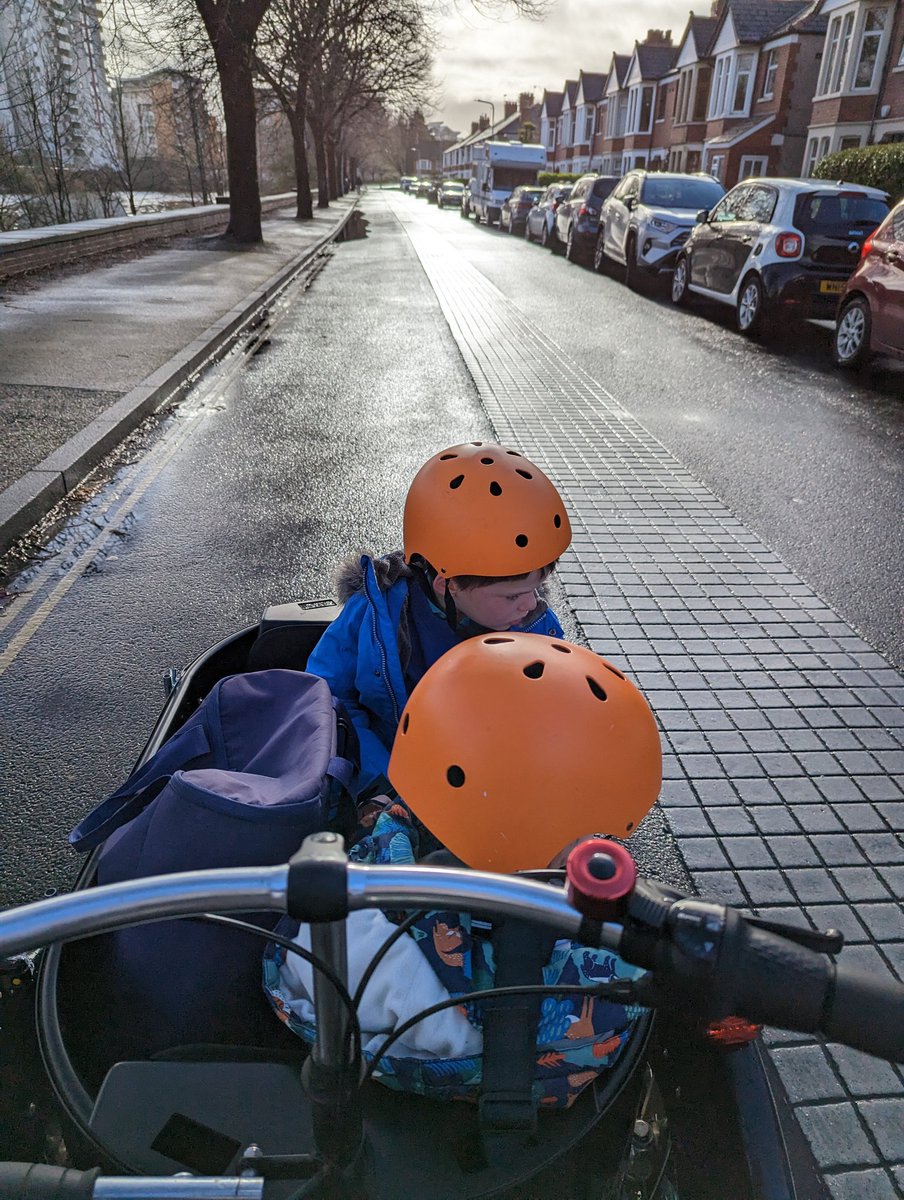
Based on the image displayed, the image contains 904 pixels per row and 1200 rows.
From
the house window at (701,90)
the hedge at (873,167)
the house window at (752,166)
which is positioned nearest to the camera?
the hedge at (873,167)

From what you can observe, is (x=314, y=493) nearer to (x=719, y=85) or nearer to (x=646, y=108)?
(x=719, y=85)

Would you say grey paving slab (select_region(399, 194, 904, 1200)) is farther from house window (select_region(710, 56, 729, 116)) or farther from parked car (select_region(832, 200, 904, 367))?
house window (select_region(710, 56, 729, 116))

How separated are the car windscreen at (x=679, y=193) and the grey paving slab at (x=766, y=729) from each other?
1257 centimetres

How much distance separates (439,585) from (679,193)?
17.6m

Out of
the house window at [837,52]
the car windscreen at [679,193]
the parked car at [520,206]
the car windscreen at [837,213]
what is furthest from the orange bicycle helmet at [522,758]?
the house window at [837,52]

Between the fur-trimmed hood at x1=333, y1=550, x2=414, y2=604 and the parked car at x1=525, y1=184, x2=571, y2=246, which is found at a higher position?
the fur-trimmed hood at x1=333, y1=550, x2=414, y2=604

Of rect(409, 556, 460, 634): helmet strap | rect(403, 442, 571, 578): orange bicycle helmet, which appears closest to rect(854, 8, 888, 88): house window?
rect(403, 442, 571, 578): orange bicycle helmet

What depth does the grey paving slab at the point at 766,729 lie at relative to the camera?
222cm

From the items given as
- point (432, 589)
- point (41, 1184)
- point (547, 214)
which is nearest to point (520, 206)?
point (547, 214)

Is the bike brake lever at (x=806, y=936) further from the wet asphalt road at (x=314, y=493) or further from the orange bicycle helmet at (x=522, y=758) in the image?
the wet asphalt road at (x=314, y=493)

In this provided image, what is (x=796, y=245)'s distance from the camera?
11445 mm

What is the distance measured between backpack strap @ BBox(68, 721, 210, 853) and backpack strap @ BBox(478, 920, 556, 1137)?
0.88 m

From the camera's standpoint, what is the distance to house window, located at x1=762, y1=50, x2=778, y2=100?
144ft

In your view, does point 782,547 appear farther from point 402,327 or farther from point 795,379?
point 402,327
